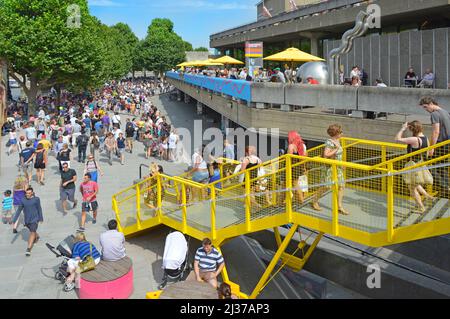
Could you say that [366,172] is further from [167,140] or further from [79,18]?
[79,18]

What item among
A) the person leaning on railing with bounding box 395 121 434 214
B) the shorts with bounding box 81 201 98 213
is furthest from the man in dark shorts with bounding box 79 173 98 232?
the person leaning on railing with bounding box 395 121 434 214

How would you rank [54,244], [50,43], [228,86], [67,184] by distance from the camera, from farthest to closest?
[50,43], [228,86], [67,184], [54,244]

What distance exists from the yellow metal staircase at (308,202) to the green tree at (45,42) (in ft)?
82.8

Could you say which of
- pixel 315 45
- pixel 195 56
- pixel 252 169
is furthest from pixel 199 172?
pixel 195 56

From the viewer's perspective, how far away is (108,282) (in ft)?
26.1

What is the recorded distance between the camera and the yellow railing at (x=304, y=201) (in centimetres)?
668

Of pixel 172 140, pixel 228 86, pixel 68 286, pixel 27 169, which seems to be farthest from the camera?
pixel 228 86

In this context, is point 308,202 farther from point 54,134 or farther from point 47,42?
point 47,42

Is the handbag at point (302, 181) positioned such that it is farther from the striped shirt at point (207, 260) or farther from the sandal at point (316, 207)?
the striped shirt at point (207, 260)

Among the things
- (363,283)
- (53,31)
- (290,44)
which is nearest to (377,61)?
(363,283)

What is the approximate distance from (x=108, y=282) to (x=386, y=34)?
53.5 ft

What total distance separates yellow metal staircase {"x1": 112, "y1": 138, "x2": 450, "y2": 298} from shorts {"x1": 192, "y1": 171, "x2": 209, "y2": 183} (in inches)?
51.4

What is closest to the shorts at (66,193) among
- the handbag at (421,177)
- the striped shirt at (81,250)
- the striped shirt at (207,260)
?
the striped shirt at (81,250)
